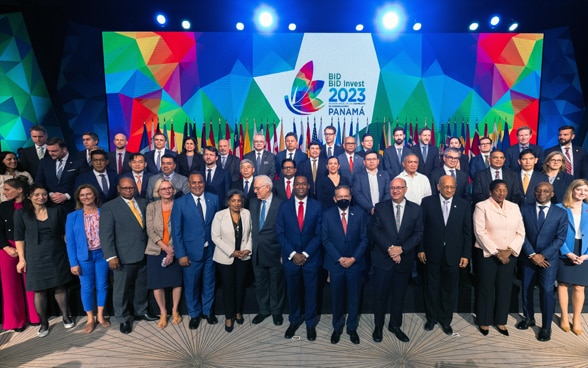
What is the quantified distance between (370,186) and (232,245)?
184 cm

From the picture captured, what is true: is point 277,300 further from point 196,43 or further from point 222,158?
point 196,43

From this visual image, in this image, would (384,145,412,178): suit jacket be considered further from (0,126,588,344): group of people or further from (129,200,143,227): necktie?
(129,200,143,227): necktie

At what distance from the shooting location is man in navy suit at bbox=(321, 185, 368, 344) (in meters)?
3.53

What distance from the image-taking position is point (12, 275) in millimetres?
3969

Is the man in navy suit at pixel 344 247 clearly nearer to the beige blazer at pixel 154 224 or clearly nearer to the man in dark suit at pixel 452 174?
the man in dark suit at pixel 452 174

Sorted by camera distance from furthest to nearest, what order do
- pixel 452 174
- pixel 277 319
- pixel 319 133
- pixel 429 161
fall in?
pixel 319 133
pixel 429 161
pixel 452 174
pixel 277 319

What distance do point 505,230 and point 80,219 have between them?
439 centimetres

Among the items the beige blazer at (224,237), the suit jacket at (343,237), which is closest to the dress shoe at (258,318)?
the beige blazer at (224,237)

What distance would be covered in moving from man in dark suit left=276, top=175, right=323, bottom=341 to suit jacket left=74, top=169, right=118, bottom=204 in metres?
2.29

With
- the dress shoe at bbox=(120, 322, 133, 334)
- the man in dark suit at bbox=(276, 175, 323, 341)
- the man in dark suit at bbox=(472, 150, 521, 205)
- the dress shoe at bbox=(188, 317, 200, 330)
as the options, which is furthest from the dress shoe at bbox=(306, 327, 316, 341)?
the man in dark suit at bbox=(472, 150, 521, 205)

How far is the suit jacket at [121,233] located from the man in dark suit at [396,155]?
344 centimetres

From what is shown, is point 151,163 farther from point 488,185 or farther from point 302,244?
point 488,185

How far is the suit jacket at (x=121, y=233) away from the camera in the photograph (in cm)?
371

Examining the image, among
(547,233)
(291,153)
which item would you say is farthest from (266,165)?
(547,233)
